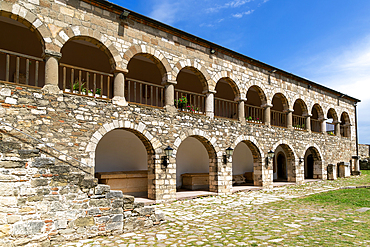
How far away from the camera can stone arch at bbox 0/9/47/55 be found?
689cm

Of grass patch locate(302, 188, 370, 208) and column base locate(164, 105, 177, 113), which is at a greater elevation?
column base locate(164, 105, 177, 113)

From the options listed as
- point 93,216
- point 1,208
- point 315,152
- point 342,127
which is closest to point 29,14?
point 1,208

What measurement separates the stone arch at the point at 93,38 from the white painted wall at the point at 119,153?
290cm

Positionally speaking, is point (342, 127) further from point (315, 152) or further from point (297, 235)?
point (297, 235)

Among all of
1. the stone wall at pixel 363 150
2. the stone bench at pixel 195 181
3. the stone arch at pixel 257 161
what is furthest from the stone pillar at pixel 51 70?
the stone wall at pixel 363 150

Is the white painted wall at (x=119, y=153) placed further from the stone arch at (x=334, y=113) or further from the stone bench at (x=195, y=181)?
the stone arch at (x=334, y=113)

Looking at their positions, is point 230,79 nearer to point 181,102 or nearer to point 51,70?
point 181,102

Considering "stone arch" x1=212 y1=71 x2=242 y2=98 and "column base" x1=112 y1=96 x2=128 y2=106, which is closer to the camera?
"column base" x1=112 y1=96 x2=128 y2=106

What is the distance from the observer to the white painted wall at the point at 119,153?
392 inches

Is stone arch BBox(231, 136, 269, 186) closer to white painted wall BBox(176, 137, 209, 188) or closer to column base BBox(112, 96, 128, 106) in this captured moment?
white painted wall BBox(176, 137, 209, 188)

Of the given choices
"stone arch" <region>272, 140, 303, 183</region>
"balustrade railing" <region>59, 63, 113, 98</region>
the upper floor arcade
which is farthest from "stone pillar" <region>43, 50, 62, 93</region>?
"stone arch" <region>272, 140, 303, 183</region>

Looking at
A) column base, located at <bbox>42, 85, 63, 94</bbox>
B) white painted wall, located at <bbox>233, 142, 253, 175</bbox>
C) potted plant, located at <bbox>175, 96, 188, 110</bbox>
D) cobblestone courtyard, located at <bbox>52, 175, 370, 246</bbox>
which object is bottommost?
cobblestone courtyard, located at <bbox>52, 175, 370, 246</bbox>

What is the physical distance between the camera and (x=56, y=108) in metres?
7.21

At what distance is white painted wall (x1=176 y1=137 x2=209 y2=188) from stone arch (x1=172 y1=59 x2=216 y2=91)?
→ 283 cm
